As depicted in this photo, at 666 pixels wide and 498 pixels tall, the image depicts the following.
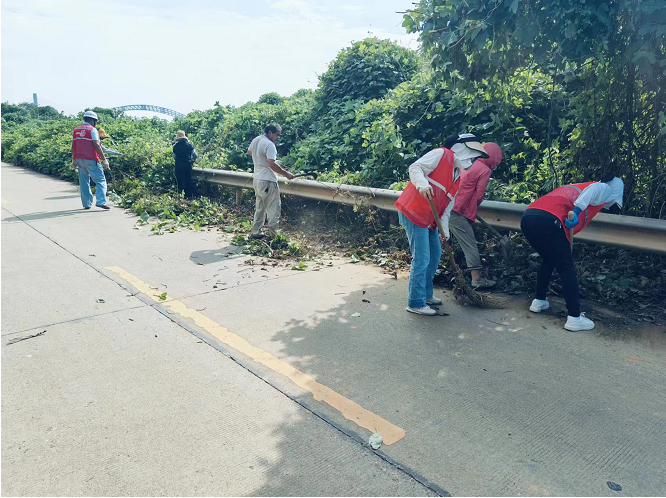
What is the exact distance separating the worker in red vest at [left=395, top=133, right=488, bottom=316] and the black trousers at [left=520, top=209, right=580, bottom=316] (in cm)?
77

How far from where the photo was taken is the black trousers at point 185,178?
11484 millimetres

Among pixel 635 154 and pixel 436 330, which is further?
pixel 635 154

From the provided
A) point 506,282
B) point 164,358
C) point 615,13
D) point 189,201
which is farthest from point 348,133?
point 164,358

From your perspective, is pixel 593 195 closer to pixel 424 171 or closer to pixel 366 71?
pixel 424 171

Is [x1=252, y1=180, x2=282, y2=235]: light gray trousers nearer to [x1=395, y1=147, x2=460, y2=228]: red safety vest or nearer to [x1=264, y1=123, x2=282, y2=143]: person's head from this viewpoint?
[x1=264, y1=123, x2=282, y2=143]: person's head

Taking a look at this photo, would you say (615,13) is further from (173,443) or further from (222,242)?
(222,242)

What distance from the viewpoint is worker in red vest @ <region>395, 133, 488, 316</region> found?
199 inches

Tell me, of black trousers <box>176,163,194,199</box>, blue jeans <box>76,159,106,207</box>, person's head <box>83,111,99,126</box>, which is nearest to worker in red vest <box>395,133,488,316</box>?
black trousers <box>176,163,194,199</box>

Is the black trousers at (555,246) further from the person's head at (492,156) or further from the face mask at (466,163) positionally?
the person's head at (492,156)

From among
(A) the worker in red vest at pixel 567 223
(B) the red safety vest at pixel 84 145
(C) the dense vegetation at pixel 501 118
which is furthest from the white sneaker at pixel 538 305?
(B) the red safety vest at pixel 84 145

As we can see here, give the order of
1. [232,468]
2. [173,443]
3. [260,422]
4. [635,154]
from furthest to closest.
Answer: [635,154] → [260,422] → [173,443] → [232,468]

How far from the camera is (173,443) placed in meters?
3.14

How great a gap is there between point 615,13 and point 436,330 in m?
3.13

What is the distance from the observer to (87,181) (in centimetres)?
1142
